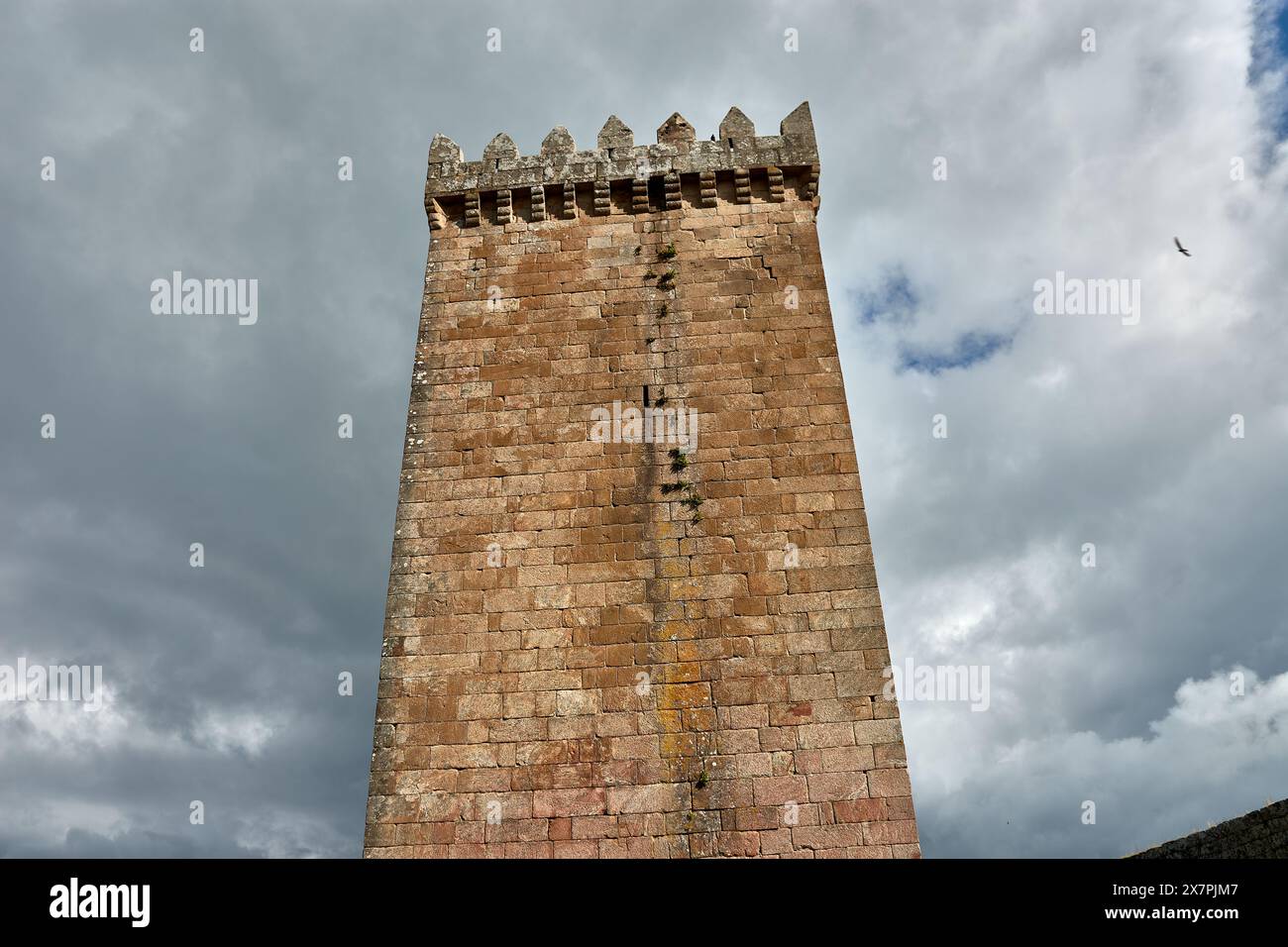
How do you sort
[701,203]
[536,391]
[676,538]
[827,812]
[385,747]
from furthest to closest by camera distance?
[701,203]
[536,391]
[676,538]
[385,747]
[827,812]

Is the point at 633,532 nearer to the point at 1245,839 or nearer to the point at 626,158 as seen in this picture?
the point at 626,158

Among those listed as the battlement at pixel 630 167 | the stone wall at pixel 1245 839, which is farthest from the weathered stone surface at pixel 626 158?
the stone wall at pixel 1245 839

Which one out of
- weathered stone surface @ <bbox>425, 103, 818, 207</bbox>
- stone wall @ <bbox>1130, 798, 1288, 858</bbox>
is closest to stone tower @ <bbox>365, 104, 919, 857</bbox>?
weathered stone surface @ <bbox>425, 103, 818, 207</bbox>

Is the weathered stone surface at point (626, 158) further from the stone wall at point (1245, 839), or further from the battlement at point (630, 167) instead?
the stone wall at point (1245, 839)

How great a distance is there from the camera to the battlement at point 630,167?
11398 millimetres

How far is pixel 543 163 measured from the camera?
11.7 meters

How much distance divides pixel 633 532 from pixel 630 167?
17.4 ft

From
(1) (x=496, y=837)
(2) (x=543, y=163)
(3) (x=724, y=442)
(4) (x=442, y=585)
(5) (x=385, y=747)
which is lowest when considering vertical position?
(1) (x=496, y=837)

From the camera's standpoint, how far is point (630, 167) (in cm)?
1149

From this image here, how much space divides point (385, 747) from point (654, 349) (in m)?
5.48

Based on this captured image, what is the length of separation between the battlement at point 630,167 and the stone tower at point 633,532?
1.6 inches

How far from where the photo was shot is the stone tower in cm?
821
